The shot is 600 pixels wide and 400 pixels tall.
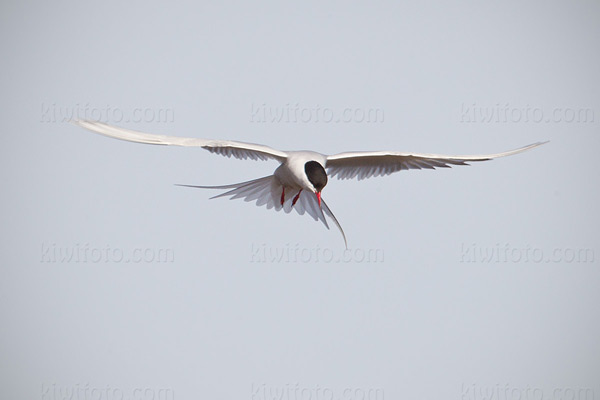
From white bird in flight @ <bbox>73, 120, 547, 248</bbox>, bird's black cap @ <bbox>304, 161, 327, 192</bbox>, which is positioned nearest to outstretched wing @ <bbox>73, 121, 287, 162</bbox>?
white bird in flight @ <bbox>73, 120, 547, 248</bbox>

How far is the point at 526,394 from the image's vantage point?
38.3ft

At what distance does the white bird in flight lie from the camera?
316 inches

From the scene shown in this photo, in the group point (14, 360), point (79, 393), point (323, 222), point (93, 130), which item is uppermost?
point (93, 130)

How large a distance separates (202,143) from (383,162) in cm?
266

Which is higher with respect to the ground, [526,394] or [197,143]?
[197,143]

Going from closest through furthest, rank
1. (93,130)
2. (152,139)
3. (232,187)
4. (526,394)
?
(93,130)
(152,139)
(232,187)
(526,394)

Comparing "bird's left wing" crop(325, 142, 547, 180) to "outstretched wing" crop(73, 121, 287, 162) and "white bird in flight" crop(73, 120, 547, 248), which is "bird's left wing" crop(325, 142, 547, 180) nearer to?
"white bird in flight" crop(73, 120, 547, 248)

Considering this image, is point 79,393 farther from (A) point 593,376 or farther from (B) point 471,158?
(A) point 593,376

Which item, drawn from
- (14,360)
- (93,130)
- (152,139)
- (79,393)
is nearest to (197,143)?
(152,139)

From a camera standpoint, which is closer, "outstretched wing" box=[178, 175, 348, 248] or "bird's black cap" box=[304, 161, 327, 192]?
"bird's black cap" box=[304, 161, 327, 192]

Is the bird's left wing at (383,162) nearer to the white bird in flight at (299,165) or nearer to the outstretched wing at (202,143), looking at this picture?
the white bird in flight at (299,165)

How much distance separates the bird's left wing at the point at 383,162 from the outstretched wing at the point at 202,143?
2.69 feet

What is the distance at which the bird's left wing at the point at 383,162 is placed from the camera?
9.03 metres

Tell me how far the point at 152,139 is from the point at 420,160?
3.54 m
